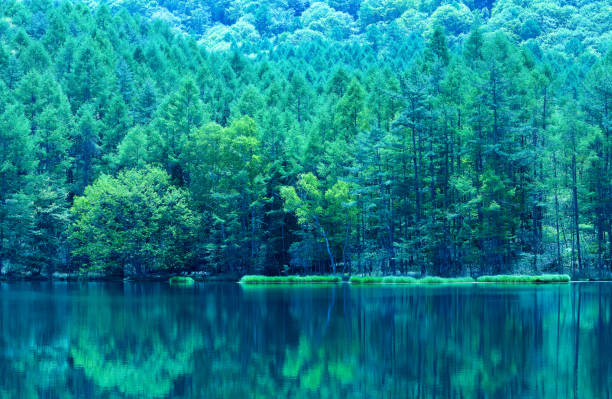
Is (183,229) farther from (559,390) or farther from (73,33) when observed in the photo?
(559,390)

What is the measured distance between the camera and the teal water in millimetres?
17516

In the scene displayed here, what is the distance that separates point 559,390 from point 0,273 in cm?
6229

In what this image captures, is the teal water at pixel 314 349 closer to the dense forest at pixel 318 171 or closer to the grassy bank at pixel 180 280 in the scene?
the dense forest at pixel 318 171

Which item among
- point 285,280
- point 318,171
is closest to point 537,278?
point 285,280

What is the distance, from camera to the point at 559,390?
1680 centimetres

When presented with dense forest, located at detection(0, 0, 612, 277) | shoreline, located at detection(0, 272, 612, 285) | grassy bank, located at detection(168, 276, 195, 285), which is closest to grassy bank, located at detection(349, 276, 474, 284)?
shoreline, located at detection(0, 272, 612, 285)

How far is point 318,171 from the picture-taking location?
68.2m

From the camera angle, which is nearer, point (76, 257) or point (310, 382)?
point (310, 382)

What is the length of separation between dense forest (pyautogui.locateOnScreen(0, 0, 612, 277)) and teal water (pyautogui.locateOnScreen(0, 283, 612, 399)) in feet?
80.3

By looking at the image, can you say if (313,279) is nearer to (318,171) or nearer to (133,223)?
(318,171)

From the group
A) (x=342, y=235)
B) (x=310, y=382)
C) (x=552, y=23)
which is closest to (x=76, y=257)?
(x=342, y=235)

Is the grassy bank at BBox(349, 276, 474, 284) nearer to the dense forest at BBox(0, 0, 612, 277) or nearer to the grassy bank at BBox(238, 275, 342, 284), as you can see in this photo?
the grassy bank at BBox(238, 275, 342, 284)

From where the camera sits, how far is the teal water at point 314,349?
17.5 m

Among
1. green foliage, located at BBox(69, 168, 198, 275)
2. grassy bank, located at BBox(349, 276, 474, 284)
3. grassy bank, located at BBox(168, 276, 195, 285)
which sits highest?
green foliage, located at BBox(69, 168, 198, 275)
